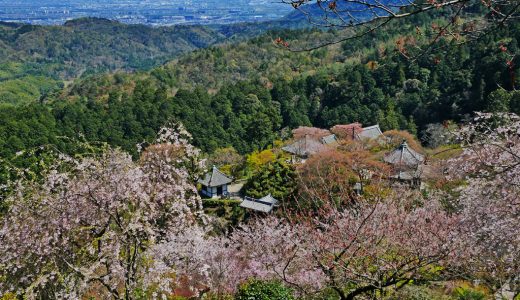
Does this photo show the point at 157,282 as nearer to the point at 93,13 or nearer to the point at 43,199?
the point at 43,199

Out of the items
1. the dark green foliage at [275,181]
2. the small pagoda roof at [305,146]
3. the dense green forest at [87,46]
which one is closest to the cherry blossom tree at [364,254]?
the dark green foliage at [275,181]

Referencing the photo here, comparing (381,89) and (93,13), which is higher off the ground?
(381,89)

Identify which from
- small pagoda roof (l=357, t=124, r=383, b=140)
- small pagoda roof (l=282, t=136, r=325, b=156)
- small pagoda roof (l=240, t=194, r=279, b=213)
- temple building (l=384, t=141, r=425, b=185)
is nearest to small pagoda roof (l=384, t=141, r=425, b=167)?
temple building (l=384, t=141, r=425, b=185)

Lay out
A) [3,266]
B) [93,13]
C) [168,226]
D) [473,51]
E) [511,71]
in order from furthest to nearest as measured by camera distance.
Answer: [93,13] → [473,51] → [168,226] → [3,266] → [511,71]

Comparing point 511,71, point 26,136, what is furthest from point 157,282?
point 26,136

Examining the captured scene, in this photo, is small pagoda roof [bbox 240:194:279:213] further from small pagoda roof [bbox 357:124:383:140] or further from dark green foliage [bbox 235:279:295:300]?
dark green foliage [bbox 235:279:295:300]

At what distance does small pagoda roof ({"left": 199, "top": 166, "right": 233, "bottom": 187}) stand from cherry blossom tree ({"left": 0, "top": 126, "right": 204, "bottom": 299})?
17300 mm

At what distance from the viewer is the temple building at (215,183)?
23.4 m

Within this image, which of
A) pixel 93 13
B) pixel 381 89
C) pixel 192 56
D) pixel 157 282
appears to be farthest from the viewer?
pixel 93 13

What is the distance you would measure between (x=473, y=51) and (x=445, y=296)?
1118 inches

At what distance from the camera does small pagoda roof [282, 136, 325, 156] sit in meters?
24.8

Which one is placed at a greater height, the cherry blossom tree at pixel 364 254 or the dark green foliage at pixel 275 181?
the cherry blossom tree at pixel 364 254

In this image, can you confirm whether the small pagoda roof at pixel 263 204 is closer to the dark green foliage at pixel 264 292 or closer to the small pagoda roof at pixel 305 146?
the small pagoda roof at pixel 305 146

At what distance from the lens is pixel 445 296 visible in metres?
7.85
